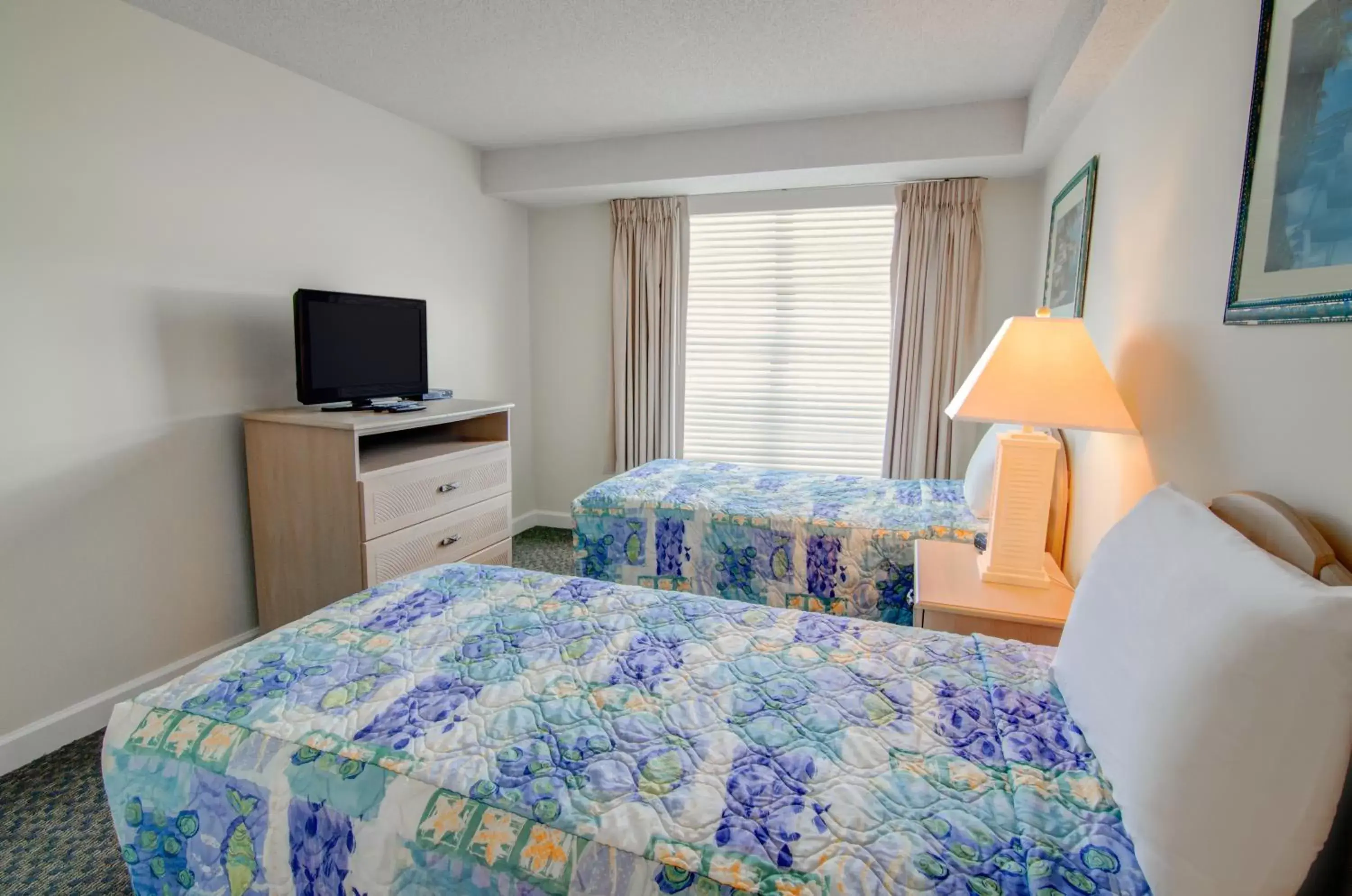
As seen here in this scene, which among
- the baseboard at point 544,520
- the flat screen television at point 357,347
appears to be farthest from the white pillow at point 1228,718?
the baseboard at point 544,520

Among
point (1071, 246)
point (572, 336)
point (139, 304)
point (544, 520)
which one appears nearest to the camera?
point (139, 304)

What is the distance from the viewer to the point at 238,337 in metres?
2.62

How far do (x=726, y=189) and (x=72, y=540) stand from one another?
3467 mm

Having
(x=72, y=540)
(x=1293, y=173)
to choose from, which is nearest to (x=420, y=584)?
(x=72, y=540)

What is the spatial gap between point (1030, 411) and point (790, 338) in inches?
97.1

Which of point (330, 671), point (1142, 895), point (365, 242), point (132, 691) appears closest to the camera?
point (1142, 895)

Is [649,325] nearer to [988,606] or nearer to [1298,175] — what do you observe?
[988,606]

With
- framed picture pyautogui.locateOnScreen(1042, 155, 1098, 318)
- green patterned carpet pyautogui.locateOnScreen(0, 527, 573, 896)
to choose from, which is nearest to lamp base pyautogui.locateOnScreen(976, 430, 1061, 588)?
framed picture pyautogui.locateOnScreen(1042, 155, 1098, 318)

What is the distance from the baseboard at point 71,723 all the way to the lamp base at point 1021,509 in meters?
2.60

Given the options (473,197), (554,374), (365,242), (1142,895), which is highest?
(473,197)

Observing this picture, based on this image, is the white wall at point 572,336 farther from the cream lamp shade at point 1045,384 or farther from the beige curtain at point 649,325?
the cream lamp shade at point 1045,384

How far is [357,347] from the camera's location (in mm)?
2805

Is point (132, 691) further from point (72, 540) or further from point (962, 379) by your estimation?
point (962, 379)

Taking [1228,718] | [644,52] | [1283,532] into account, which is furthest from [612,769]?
[644,52]
